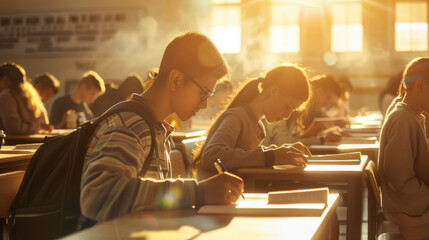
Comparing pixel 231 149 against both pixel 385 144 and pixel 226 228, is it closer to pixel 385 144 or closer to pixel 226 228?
pixel 385 144

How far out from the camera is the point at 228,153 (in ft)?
9.36

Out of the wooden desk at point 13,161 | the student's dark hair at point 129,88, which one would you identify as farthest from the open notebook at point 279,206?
the student's dark hair at point 129,88

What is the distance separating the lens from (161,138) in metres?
1.64

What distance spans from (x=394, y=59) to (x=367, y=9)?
111 cm

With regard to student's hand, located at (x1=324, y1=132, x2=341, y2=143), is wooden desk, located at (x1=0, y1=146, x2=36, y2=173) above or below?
above

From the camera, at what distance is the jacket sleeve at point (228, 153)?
112 inches

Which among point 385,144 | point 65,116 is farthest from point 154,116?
point 65,116

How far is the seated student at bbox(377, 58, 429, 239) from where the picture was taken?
2.66 metres

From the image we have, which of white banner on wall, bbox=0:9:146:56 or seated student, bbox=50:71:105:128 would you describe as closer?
seated student, bbox=50:71:105:128

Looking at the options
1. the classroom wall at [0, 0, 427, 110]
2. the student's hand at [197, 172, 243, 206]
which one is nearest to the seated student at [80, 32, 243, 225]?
the student's hand at [197, 172, 243, 206]

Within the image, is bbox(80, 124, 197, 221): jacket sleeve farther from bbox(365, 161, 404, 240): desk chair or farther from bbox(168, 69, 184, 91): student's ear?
bbox(365, 161, 404, 240): desk chair

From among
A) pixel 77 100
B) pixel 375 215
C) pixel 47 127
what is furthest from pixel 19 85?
pixel 375 215

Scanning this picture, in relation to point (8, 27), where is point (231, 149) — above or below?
below

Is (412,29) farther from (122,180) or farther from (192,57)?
(122,180)
